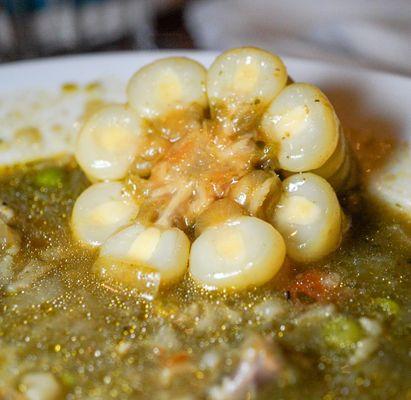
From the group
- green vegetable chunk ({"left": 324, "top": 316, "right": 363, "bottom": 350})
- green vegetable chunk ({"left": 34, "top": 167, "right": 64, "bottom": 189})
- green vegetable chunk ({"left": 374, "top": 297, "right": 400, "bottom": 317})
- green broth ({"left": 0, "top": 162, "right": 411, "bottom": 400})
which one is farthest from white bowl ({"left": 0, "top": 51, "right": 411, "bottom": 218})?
green vegetable chunk ({"left": 324, "top": 316, "right": 363, "bottom": 350})

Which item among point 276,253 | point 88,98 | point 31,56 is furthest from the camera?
point 31,56

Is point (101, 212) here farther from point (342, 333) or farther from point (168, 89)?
point (342, 333)

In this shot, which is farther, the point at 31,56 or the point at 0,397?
the point at 31,56

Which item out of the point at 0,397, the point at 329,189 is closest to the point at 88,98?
the point at 329,189

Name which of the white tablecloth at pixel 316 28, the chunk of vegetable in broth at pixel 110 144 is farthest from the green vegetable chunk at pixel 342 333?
the white tablecloth at pixel 316 28

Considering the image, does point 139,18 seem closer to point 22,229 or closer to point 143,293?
point 22,229

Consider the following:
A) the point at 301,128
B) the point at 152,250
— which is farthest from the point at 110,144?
the point at 301,128

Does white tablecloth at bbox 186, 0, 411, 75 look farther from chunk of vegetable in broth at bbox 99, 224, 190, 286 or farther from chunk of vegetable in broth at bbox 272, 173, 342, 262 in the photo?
chunk of vegetable in broth at bbox 99, 224, 190, 286
